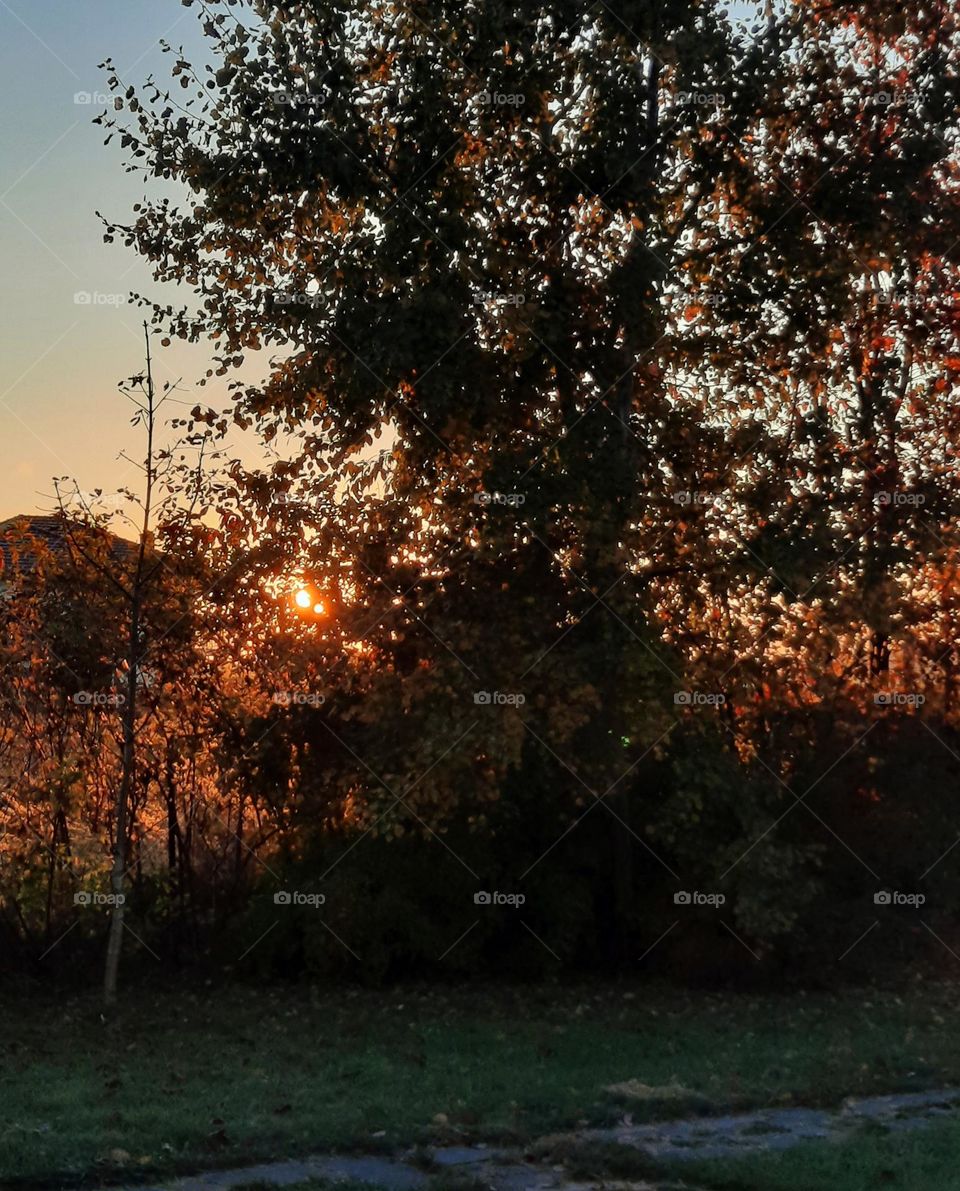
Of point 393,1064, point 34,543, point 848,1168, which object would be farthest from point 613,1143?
point 34,543

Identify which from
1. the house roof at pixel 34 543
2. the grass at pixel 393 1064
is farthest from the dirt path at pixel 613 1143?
the house roof at pixel 34 543

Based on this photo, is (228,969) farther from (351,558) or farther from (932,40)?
(932,40)

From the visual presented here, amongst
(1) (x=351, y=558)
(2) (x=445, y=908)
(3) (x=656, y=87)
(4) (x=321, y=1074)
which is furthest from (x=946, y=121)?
(4) (x=321, y=1074)

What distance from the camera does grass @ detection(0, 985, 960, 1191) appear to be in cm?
852

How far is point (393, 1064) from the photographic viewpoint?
36.7 feet

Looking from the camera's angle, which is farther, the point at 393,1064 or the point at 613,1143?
the point at 393,1064

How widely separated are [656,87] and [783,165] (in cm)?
152

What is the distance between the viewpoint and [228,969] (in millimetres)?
15391

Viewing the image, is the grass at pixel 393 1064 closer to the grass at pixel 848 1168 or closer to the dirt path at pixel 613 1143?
the dirt path at pixel 613 1143

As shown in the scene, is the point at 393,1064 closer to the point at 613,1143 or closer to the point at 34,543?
the point at 613,1143

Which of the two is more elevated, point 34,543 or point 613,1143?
point 34,543

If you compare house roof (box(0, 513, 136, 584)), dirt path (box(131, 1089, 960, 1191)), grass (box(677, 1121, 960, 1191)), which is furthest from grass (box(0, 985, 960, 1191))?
house roof (box(0, 513, 136, 584))

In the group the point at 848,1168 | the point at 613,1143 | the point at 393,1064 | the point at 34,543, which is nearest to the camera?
the point at 848,1168

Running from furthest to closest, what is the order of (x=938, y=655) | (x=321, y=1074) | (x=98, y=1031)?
(x=938, y=655) < (x=98, y=1031) < (x=321, y=1074)
